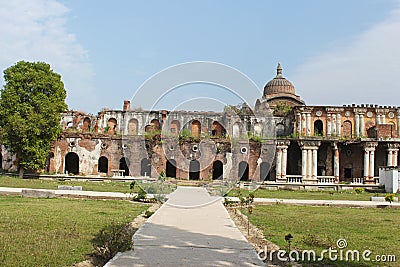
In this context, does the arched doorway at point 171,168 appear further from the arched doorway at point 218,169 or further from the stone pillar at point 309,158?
the stone pillar at point 309,158

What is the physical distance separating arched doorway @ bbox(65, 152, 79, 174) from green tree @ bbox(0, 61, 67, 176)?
6.92 metres

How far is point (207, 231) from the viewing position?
459 inches

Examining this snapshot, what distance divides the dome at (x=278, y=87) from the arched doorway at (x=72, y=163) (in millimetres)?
20396

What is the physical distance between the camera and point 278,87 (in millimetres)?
49344

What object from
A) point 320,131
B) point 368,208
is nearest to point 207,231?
point 368,208

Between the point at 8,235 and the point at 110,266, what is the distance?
361cm

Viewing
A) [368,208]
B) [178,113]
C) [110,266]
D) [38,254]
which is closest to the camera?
[110,266]

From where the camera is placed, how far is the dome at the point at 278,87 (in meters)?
49.1


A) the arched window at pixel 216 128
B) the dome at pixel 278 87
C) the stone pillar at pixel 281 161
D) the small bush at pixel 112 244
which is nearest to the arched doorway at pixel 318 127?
the stone pillar at pixel 281 161

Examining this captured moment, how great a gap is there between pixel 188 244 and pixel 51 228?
3594mm

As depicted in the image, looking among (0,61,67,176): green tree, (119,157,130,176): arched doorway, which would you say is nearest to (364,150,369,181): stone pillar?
(119,157,130,176): arched doorway

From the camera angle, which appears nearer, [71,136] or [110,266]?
[110,266]

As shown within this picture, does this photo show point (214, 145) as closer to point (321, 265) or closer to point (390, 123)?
point (390, 123)

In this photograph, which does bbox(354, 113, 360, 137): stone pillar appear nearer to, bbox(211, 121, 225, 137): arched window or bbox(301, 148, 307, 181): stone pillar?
bbox(301, 148, 307, 181): stone pillar
